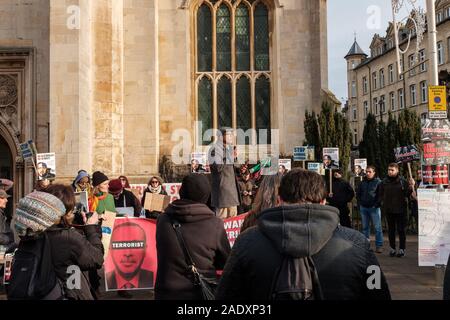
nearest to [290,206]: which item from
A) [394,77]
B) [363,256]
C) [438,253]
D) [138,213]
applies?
[363,256]

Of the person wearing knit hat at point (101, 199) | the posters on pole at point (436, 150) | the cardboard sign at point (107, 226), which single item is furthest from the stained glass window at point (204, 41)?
the cardboard sign at point (107, 226)

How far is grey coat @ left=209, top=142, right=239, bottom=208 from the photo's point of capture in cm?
695

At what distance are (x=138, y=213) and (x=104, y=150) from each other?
7128mm

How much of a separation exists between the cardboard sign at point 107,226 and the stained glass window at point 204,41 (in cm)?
1083

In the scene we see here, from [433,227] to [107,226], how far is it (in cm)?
443

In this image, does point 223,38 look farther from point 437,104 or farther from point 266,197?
point 266,197

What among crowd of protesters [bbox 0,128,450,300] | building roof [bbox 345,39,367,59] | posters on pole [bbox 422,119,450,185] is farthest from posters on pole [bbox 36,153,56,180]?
building roof [bbox 345,39,367,59]

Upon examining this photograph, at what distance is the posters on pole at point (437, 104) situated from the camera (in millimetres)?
7969

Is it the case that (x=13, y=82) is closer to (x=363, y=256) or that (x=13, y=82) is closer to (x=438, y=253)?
(x=438, y=253)

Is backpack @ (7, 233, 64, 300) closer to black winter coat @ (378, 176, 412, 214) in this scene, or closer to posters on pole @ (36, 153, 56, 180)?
black winter coat @ (378, 176, 412, 214)

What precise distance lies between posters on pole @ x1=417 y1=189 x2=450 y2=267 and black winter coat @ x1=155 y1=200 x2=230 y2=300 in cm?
427

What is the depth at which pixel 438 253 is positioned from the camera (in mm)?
6977

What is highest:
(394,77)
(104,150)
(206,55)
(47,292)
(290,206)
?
(394,77)
